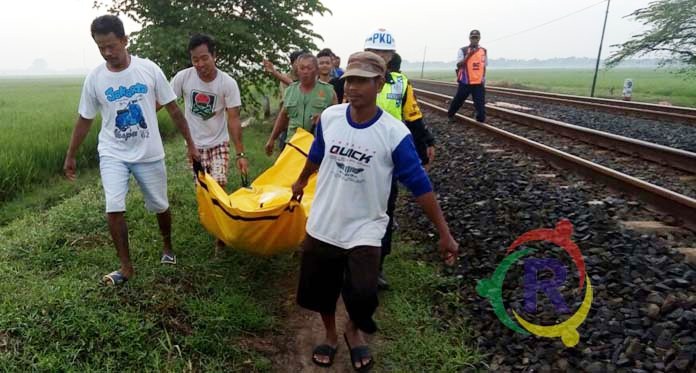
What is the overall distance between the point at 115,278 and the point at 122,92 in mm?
1271

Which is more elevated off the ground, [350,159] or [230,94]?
[230,94]

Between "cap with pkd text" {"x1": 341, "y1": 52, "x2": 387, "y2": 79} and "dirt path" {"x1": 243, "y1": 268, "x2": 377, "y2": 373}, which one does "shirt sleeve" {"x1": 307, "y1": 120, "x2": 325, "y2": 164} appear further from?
"dirt path" {"x1": 243, "y1": 268, "x2": 377, "y2": 373}

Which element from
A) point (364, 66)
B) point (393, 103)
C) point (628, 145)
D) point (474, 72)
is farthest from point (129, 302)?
point (474, 72)

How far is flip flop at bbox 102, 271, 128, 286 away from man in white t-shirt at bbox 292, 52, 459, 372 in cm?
131

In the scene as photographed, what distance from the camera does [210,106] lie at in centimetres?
423

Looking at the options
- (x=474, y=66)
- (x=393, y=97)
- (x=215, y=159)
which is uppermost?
(x=474, y=66)

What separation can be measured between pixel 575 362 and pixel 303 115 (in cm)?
317

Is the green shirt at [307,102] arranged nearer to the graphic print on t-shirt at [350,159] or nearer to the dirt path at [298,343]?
the dirt path at [298,343]

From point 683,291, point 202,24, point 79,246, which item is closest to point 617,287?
point 683,291

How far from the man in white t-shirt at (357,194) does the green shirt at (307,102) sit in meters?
1.83

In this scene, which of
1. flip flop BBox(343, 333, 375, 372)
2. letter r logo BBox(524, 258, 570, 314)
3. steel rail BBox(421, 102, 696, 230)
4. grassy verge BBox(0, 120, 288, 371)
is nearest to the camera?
grassy verge BBox(0, 120, 288, 371)

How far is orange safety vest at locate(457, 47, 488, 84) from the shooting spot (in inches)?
397

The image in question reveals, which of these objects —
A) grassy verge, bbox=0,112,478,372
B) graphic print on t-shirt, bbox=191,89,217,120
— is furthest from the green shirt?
grassy verge, bbox=0,112,478,372

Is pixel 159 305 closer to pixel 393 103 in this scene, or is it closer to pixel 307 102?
pixel 393 103
